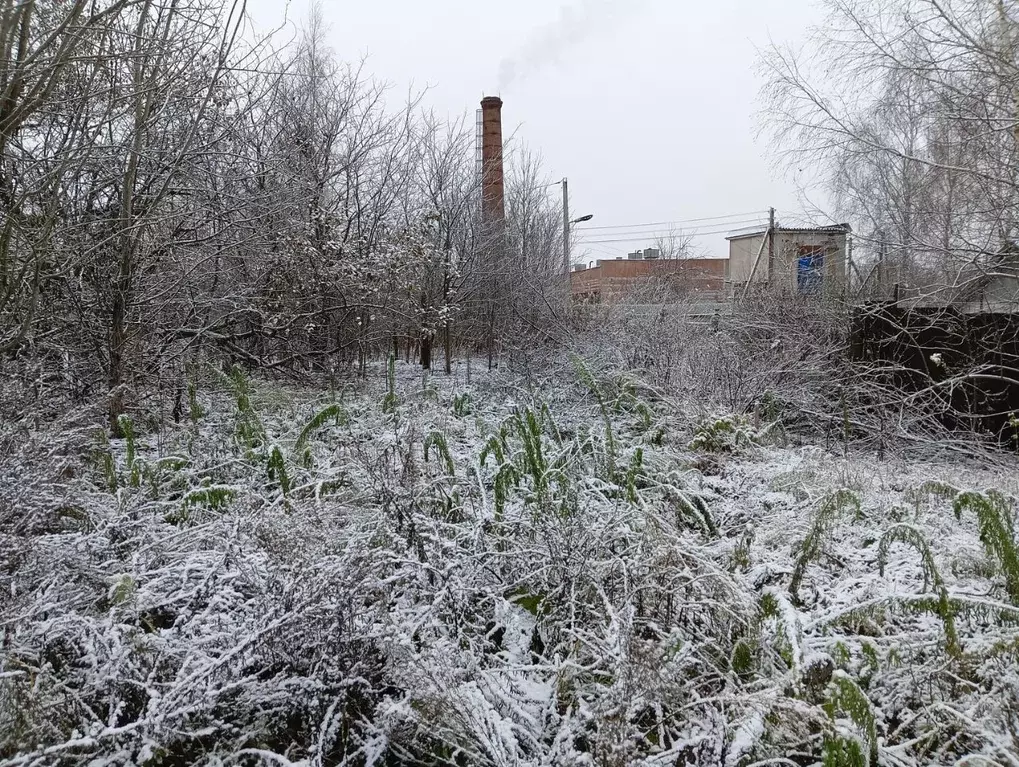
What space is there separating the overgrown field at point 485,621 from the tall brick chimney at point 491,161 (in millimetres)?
9902

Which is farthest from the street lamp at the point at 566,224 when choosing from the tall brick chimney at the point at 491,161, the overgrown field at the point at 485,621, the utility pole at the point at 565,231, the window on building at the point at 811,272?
the overgrown field at the point at 485,621

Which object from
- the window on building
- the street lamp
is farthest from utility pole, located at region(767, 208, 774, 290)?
the street lamp

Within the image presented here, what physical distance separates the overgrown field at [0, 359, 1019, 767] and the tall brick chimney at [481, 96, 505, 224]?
9.90 meters

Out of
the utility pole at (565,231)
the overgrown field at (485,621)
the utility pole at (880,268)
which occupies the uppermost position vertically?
the utility pole at (565,231)

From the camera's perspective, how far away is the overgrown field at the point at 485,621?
1649 millimetres

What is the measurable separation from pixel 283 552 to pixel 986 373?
762 centimetres

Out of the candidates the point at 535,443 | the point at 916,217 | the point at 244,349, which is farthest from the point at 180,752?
the point at 916,217

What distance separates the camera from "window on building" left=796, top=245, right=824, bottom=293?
9.62 meters

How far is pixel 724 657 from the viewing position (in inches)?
78.7

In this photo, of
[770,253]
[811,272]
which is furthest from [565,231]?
[811,272]

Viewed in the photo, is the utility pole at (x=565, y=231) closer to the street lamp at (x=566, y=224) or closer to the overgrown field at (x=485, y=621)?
the street lamp at (x=566, y=224)

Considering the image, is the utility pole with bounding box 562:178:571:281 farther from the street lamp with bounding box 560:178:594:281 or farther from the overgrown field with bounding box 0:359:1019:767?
the overgrown field with bounding box 0:359:1019:767

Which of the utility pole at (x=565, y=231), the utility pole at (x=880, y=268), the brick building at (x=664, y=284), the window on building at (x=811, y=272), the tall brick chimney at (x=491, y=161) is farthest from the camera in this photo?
the utility pole at (x=565, y=231)

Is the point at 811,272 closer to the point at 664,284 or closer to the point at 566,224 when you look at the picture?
the point at 664,284
